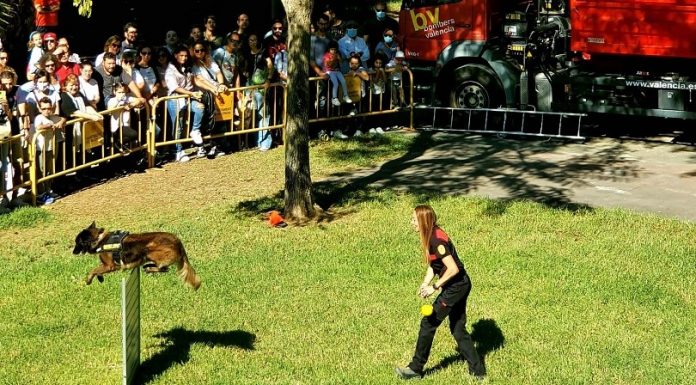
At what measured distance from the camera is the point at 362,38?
22078 mm

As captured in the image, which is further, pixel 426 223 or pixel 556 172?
pixel 556 172

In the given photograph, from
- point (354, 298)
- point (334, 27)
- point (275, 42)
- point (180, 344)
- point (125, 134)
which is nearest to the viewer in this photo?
point (180, 344)

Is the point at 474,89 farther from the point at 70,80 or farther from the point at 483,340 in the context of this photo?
the point at 483,340

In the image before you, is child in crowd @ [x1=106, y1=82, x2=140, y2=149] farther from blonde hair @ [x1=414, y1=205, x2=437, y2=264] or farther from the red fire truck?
blonde hair @ [x1=414, y1=205, x2=437, y2=264]

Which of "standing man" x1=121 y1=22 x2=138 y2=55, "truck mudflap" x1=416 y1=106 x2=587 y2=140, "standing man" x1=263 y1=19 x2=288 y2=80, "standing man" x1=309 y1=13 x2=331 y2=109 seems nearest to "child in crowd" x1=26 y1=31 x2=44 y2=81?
"standing man" x1=121 y1=22 x2=138 y2=55

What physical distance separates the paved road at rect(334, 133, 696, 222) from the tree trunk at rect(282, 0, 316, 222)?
1.86 meters

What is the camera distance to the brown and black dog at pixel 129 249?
9672mm

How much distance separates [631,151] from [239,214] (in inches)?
284

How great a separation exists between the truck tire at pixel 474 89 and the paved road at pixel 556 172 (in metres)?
1.09

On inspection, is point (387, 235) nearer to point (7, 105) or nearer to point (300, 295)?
point (300, 295)

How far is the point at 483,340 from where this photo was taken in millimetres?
10977

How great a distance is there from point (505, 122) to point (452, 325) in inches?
431

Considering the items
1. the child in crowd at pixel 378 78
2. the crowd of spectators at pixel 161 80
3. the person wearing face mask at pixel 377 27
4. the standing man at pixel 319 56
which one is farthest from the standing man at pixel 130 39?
the person wearing face mask at pixel 377 27

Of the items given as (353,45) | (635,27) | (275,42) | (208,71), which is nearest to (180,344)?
(208,71)
